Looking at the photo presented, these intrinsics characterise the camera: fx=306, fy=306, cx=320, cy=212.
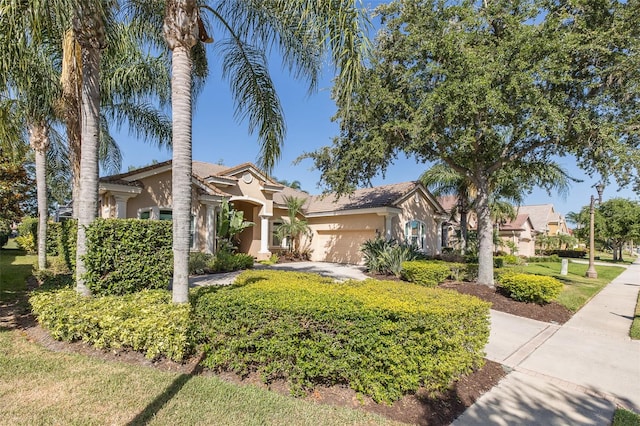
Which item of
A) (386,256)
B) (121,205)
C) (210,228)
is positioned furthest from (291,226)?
(121,205)

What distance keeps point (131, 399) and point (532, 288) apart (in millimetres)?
10106

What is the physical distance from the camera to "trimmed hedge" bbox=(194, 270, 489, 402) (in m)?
3.88

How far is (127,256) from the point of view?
21.2ft

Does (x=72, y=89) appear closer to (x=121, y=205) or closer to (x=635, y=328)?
(x=121, y=205)

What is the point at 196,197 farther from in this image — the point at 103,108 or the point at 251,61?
the point at 251,61

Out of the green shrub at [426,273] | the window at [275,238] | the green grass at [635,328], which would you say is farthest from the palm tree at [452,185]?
the green grass at [635,328]

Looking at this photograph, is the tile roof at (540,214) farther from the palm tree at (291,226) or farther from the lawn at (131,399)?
the lawn at (131,399)

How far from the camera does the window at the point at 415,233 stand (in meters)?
19.4

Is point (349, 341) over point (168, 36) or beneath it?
beneath

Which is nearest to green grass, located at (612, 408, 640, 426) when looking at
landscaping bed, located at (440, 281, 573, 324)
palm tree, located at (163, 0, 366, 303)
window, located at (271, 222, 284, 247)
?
landscaping bed, located at (440, 281, 573, 324)

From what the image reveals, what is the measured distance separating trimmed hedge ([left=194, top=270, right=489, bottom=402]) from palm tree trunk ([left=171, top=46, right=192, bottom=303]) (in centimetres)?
83

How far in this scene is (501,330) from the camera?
7.18 m

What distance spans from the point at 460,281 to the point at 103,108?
53.2 ft

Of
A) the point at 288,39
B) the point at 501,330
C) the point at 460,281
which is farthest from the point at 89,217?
the point at 460,281
